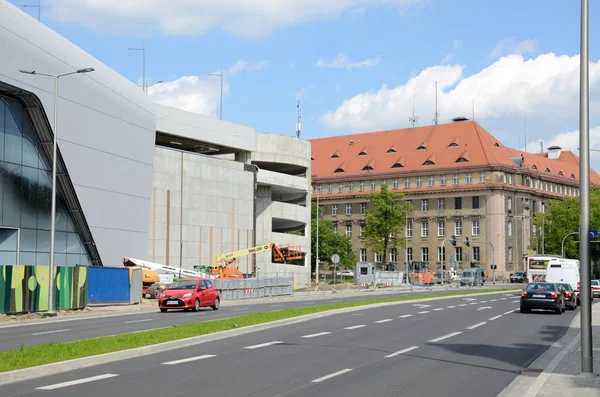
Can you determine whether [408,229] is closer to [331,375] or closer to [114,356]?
[114,356]

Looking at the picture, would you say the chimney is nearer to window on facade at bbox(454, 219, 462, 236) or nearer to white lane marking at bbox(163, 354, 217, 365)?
window on facade at bbox(454, 219, 462, 236)

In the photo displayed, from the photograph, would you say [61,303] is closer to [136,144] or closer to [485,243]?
[136,144]

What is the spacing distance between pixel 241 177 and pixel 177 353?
65.9 m

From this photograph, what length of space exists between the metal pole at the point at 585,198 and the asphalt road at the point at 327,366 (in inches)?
59.3

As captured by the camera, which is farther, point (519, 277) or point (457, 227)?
point (457, 227)

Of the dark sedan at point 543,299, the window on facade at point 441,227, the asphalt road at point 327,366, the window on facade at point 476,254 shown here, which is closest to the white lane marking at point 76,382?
the asphalt road at point 327,366

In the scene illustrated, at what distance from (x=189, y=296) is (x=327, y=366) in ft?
70.9

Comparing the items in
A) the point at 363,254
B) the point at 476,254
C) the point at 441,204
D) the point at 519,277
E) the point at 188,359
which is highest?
the point at 441,204

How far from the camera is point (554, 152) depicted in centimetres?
15150

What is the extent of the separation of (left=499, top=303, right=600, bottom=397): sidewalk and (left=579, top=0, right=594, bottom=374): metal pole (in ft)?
1.79

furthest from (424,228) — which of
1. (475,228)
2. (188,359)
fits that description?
(188,359)

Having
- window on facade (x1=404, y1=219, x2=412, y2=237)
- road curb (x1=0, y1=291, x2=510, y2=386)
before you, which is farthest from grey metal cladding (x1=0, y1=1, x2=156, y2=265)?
window on facade (x1=404, y1=219, x2=412, y2=237)

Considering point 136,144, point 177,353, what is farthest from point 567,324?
point 136,144

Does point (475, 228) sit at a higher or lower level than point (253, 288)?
higher
